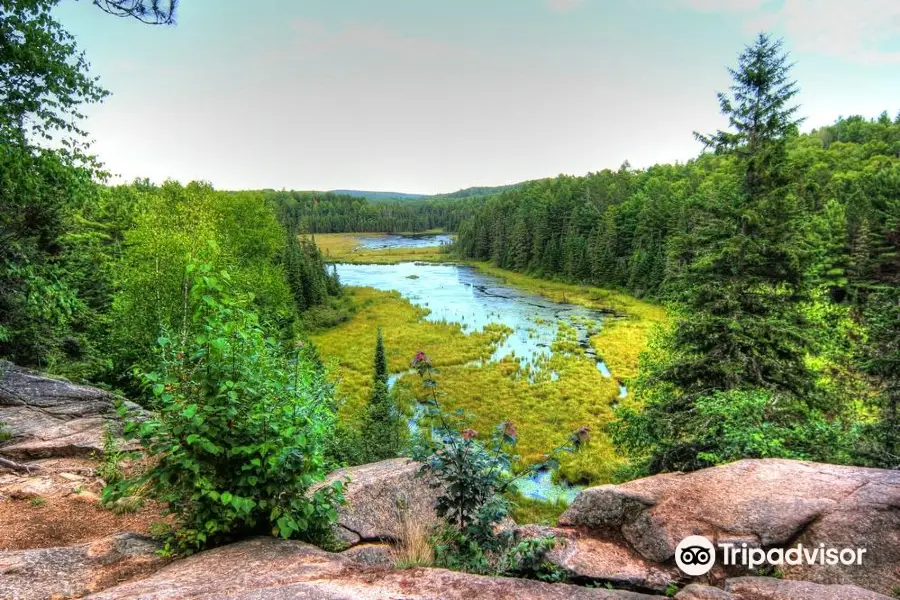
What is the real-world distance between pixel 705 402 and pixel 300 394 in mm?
8443

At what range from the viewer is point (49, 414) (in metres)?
8.63

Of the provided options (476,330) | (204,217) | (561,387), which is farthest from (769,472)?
(476,330)

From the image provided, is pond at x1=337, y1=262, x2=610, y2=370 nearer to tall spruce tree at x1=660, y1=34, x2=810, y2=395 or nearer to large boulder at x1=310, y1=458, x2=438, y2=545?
tall spruce tree at x1=660, y1=34, x2=810, y2=395

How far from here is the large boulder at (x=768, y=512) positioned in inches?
167

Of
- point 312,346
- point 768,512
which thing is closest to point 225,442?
point 768,512

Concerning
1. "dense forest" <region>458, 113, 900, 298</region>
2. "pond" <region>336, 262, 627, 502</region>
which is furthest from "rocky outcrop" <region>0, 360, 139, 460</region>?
"dense forest" <region>458, 113, 900, 298</region>

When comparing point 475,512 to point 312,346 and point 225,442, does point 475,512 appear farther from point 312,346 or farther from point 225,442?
point 312,346

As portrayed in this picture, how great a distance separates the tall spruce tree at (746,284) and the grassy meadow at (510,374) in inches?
225

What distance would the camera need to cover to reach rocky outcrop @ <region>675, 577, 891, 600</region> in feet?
10.8

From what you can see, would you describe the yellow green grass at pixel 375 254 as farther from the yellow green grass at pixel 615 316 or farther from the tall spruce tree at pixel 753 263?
the tall spruce tree at pixel 753 263

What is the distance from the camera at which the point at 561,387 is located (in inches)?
1075

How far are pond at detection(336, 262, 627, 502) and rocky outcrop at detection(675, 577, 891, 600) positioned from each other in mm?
13459

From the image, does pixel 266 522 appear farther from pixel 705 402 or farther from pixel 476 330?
pixel 476 330

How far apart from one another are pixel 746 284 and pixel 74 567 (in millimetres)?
13113
